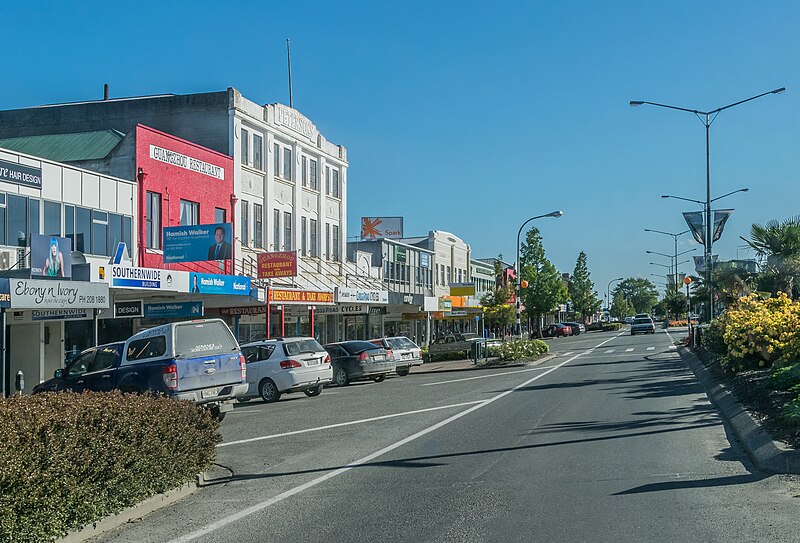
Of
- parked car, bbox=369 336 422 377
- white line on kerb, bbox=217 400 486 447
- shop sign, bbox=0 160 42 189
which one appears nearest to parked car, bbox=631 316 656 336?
parked car, bbox=369 336 422 377

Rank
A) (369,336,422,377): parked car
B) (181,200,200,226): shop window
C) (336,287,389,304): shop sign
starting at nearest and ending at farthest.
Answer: (369,336,422,377): parked car → (181,200,200,226): shop window → (336,287,389,304): shop sign

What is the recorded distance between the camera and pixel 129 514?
351 inches

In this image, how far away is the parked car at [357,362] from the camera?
99.1 ft

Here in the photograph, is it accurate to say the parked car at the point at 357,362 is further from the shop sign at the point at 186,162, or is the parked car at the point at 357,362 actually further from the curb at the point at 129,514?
the curb at the point at 129,514

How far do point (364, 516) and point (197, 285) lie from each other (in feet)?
64.0

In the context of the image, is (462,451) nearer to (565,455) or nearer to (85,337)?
(565,455)

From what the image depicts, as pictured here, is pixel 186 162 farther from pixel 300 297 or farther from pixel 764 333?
pixel 764 333

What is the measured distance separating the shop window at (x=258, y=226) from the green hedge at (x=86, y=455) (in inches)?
1134

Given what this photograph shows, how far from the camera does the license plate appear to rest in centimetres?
1689

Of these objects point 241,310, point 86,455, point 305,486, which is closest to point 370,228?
point 241,310

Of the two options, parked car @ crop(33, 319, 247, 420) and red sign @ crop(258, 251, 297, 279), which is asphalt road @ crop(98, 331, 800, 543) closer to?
parked car @ crop(33, 319, 247, 420)

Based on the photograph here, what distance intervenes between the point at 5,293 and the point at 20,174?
8.69 metres

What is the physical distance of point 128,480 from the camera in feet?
29.2

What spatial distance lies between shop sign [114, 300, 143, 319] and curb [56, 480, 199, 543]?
51.4ft
